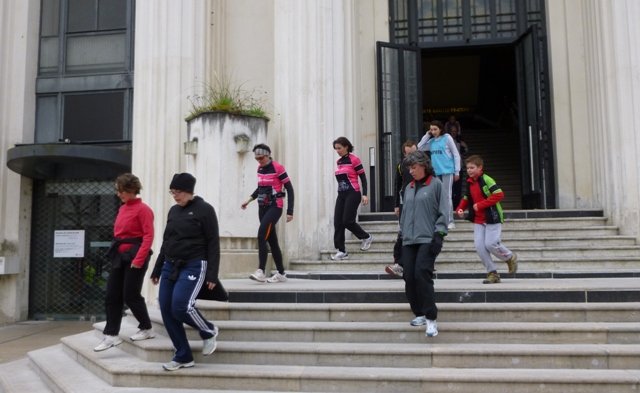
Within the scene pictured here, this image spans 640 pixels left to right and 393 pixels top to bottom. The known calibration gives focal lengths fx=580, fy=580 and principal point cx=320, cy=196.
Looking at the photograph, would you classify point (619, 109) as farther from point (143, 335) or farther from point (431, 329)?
point (143, 335)

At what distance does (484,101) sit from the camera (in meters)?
22.5

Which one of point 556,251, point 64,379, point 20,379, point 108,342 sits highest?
point 556,251

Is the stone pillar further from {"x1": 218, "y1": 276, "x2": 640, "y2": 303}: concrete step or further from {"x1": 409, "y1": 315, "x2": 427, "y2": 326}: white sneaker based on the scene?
{"x1": 409, "y1": 315, "x2": 427, "y2": 326}: white sneaker

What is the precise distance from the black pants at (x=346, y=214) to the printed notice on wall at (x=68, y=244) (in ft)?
21.2

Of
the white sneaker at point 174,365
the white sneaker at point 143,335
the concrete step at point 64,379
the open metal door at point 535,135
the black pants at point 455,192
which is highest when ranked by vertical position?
the open metal door at point 535,135

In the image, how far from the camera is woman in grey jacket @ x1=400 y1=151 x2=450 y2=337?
5.25 meters

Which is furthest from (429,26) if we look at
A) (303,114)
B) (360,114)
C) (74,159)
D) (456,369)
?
(456,369)

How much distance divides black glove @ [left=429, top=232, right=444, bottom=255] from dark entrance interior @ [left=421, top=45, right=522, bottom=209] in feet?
25.3

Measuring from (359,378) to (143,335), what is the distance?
2345mm

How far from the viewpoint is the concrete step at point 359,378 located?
4602 millimetres

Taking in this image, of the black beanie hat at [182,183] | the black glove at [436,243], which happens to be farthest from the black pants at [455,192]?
the black beanie hat at [182,183]

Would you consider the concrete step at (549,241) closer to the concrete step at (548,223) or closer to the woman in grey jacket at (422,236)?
the concrete step at (548,223)

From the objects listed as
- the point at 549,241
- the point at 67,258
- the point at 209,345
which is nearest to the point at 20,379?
the point at 209,345

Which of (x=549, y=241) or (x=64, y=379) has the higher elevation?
(x=549, y=241)
